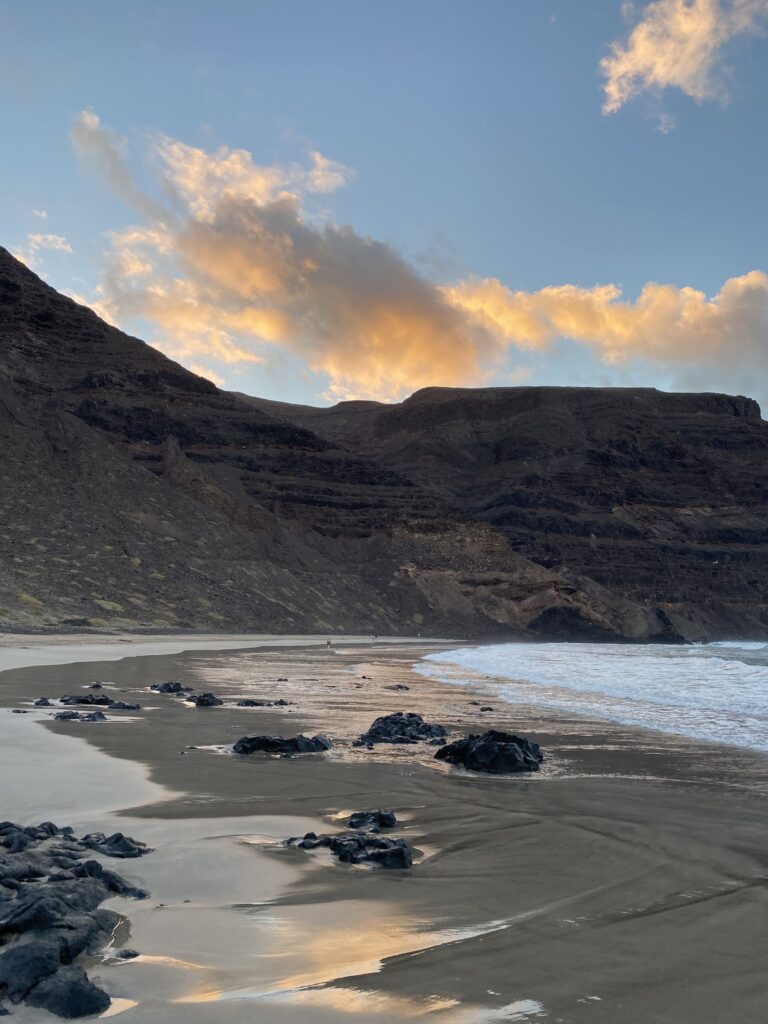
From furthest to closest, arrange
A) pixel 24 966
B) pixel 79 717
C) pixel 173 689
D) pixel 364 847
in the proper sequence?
1. pixel 173 689
2. pixel 79 717
3. pixel 364 847
4. pixel 24 966

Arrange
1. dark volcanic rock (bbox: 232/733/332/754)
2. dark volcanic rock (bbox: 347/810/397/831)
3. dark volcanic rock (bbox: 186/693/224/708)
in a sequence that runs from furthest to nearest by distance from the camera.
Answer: dark volcanic rock (bbox: 186/693/224/708) < dark volcanic rock (bbox: 232/733/332/754) < dark volcanic rock (bbox: 347/810/397/831)

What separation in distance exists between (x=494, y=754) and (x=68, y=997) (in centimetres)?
656

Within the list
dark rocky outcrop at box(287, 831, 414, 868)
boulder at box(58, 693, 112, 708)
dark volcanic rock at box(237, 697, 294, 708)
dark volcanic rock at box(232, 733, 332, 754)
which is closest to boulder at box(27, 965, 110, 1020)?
dark rocky outcrop at box(287, 831, 414, 868)

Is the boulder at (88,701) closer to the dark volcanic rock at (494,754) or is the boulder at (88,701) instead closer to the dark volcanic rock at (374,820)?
the dark volcanic rock at (494,754)

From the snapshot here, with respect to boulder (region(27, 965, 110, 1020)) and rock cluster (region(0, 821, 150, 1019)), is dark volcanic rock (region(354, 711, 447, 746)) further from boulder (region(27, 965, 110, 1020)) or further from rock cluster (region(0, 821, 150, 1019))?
boulder (region(27, 965, 110, 1020))

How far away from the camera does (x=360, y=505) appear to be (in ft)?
309

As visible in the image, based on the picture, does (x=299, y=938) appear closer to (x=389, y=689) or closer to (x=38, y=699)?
(x=38, y=699)

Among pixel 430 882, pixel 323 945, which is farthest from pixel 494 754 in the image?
pixel 323 945

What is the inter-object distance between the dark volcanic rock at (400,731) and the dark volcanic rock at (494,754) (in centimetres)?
152

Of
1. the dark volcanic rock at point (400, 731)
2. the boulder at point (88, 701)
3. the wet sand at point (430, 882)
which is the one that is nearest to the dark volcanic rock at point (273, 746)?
the wet sand at point (430, 882)

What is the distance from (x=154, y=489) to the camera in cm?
6875

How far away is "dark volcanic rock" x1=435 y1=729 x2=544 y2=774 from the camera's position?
30.4 feet

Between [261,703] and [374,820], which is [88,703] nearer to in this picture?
[261,703]

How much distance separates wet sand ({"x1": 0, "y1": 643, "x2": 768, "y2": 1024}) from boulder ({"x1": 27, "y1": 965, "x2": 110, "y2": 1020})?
100mm
